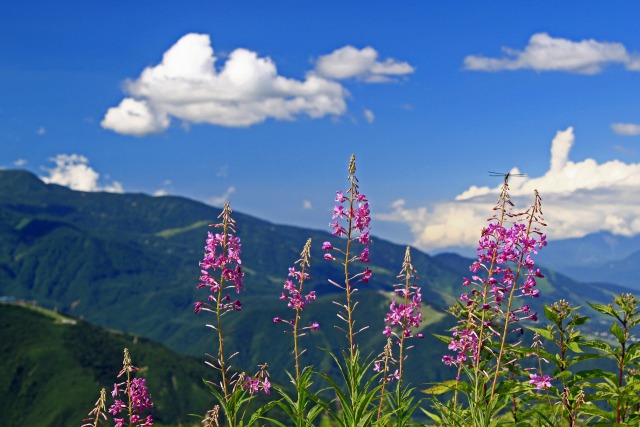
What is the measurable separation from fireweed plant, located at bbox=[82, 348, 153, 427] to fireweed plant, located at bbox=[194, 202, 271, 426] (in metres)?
1.46

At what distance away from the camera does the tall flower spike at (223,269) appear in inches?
370

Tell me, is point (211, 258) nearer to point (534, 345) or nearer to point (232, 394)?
point (232, 394)

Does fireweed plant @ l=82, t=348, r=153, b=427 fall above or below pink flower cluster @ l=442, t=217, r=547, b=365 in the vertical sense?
below

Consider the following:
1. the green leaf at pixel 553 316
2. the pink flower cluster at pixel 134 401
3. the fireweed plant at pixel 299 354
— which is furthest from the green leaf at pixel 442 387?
the pink flower cluster at pixel 134 401

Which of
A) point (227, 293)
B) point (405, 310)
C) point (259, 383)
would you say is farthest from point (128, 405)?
point (405, 310)

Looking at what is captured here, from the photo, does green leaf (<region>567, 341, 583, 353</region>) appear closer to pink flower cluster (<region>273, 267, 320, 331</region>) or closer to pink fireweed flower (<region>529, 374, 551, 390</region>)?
pink fireweed flower (<region>529, 374, 551, 390</region>)

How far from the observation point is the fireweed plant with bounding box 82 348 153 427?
10.0 m

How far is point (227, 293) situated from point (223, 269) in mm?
359

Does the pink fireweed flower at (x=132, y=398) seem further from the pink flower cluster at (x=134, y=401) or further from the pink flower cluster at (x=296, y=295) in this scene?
the pink flower cluster at (x=296, y=295)

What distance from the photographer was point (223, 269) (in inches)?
383

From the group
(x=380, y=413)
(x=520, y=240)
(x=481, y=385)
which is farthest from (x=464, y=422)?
(x=520, y=240)

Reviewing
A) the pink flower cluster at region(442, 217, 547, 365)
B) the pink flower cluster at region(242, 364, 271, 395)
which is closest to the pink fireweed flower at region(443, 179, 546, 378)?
the pink flower cluster at region(442, 217, 547, 365)

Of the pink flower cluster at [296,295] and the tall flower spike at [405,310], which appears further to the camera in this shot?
the tall flower spike at [405,310]

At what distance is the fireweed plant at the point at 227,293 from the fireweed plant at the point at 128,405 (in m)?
1.46
